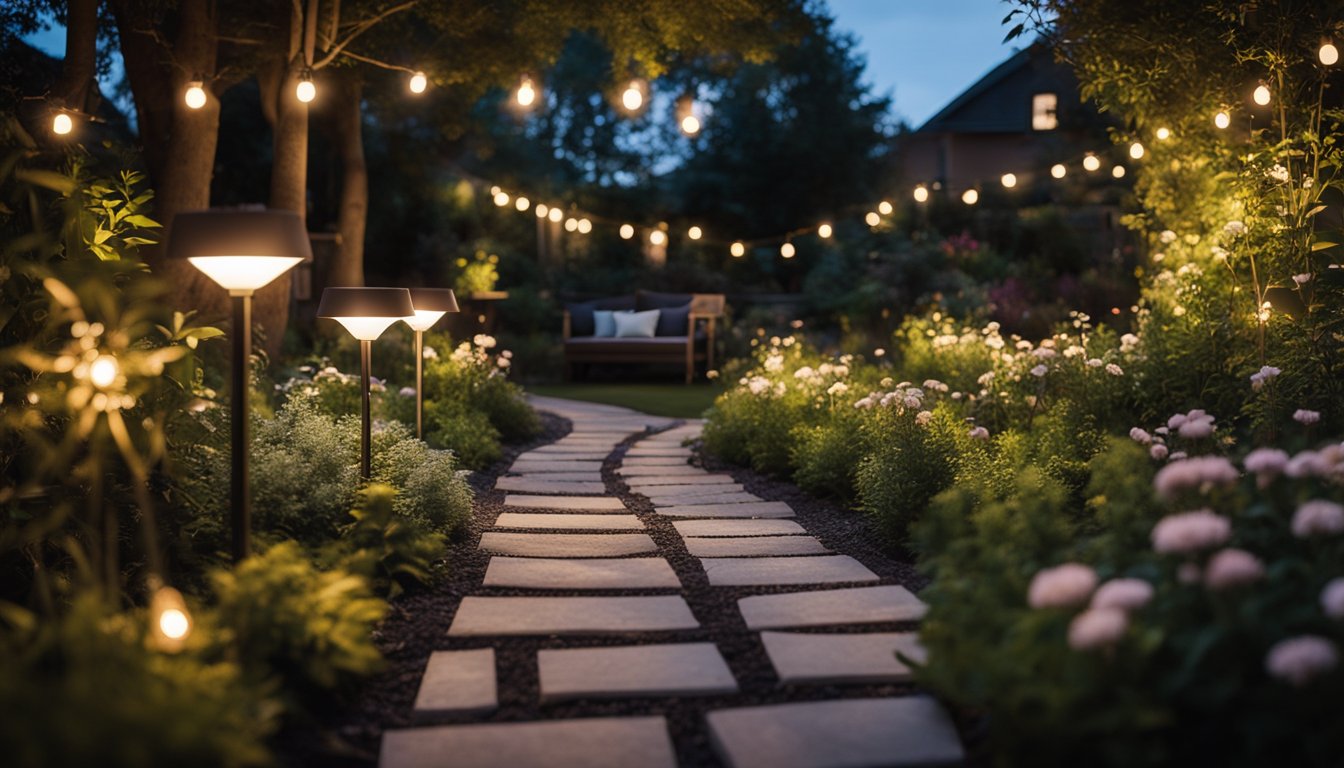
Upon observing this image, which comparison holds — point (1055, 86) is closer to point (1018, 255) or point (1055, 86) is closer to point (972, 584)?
point (1018, 255)

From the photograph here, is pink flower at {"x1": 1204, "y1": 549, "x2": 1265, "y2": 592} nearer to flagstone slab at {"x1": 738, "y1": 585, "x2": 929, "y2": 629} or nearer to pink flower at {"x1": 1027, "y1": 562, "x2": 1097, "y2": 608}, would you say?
pink flower at {"x1": 1027, "y1": 562, "x2": 1097, "y2": 608}

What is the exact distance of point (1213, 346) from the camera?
521cm

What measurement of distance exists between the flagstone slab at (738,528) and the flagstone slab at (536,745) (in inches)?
77.3

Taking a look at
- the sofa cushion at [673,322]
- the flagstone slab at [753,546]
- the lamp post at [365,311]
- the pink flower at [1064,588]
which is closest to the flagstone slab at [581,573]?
the flagstone slab at [753,546]

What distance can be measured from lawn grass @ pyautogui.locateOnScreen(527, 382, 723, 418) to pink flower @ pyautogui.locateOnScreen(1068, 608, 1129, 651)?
24.3 ft

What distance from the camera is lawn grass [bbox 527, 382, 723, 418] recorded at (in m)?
9.75

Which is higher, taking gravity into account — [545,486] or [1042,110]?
[1042,110]

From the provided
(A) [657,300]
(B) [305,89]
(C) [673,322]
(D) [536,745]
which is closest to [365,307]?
(D) [536,745]

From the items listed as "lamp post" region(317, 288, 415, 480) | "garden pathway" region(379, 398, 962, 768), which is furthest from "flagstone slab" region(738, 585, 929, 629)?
"lamp post" region(317, 288, 415, 480)

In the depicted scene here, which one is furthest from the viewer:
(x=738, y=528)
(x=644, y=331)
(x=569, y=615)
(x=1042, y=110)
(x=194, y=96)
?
(x=1042, y=110)

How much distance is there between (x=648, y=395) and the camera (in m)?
11.0

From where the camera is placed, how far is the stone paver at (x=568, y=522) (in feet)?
14.4

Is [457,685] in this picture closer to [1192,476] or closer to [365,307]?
[1192,476]

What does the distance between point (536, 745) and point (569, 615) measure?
2.91 ft
